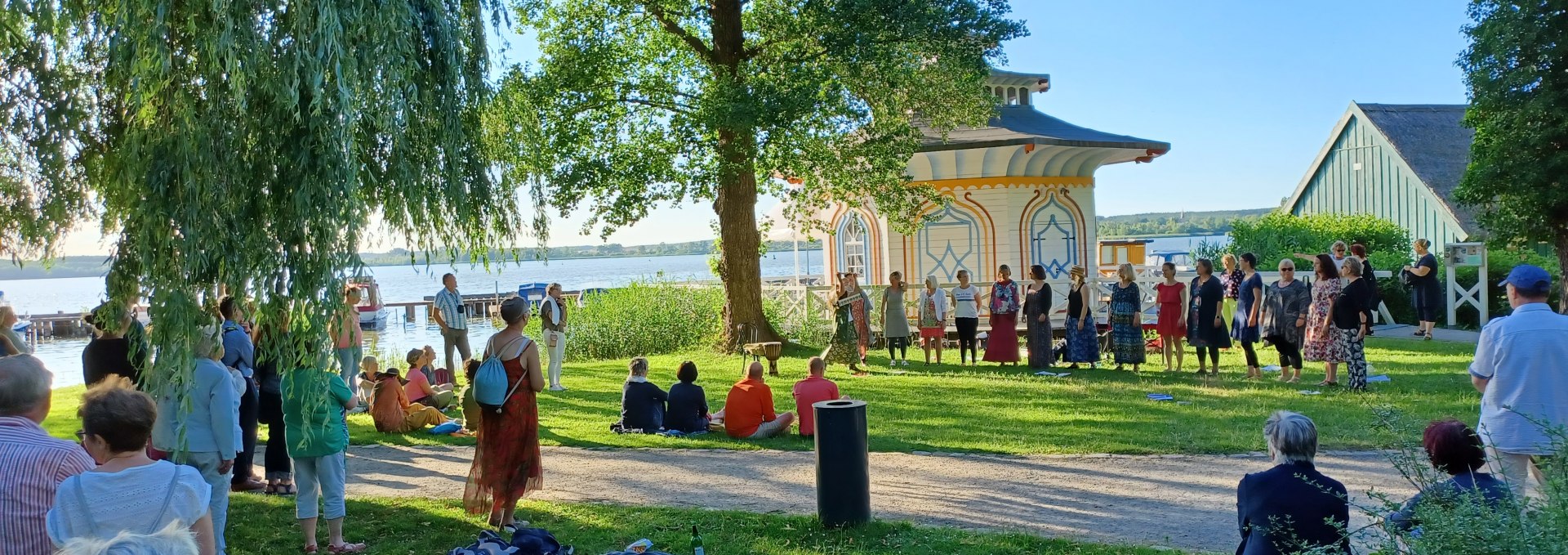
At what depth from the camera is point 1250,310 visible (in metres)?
14.1

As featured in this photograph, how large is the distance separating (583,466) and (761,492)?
210cm

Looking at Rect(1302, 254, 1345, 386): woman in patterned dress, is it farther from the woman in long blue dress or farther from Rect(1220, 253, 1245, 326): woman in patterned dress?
Rect(1220, 253, 1245, 326): woman in patterned dress

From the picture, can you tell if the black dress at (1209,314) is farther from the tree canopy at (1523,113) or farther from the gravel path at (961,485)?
the tree canopy at (1523,113)

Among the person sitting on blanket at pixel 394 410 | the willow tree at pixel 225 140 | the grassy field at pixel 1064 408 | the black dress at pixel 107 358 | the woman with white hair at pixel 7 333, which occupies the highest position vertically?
the willow tree at pixel 225 140

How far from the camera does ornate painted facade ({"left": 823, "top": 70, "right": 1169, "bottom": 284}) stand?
23.5 m

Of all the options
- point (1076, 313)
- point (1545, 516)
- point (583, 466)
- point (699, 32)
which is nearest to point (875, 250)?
point (699, 32)

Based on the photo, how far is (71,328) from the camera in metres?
50.2

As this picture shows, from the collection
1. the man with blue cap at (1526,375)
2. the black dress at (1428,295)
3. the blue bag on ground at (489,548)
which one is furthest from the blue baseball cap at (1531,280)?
the black dress at (1428,295)

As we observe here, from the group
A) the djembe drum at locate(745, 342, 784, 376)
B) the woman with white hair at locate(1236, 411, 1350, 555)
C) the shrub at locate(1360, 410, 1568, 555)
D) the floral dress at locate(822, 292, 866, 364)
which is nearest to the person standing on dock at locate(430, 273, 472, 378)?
the djembe drum at locate(745, 342, 784, 376)

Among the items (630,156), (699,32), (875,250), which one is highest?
(699,32)

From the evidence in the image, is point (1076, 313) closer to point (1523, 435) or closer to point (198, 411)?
point (1523, 435)

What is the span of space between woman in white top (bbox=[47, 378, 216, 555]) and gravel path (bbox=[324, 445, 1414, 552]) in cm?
469

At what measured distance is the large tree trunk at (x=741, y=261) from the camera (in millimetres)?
20453

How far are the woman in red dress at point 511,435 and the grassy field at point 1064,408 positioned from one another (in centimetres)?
360
